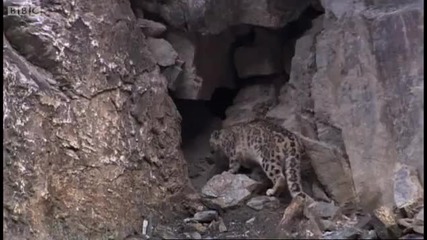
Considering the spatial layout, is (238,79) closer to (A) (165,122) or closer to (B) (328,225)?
(A) (165,122)

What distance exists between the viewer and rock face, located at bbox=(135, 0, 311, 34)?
24.3 feet

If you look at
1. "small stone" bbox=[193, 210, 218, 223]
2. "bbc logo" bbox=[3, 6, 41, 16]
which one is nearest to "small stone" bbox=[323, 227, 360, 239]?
"small stone" bbox=[193, 210, 218, 223]

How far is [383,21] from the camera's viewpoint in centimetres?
620

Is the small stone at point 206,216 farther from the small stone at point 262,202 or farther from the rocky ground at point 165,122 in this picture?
the small stone at point 262,202

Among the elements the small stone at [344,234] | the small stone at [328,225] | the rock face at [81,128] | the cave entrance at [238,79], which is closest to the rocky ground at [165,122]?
the rock face at [81,128]

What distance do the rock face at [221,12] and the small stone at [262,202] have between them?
1562 millimetres

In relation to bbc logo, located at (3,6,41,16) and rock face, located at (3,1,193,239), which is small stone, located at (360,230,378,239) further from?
bbc logo, located at (3,6,41,16)

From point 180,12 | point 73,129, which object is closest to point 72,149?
point 73,129

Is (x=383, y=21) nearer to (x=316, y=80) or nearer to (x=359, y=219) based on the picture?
(x=316, y=80)

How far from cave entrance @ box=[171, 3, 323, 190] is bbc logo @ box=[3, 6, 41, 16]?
1.74m

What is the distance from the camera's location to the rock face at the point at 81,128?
238 inches

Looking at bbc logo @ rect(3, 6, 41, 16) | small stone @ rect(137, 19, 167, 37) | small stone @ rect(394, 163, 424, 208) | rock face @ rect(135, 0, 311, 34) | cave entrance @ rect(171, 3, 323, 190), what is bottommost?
small stone @ rect(394, 163, 424, 208)

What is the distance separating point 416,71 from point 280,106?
6.02 feet

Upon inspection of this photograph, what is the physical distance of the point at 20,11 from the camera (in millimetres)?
6363
